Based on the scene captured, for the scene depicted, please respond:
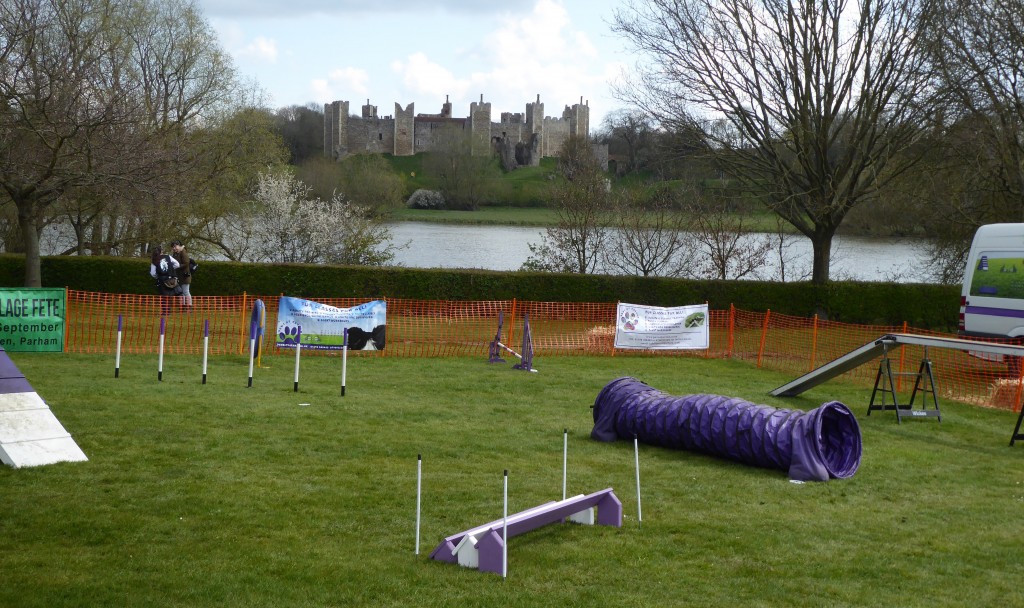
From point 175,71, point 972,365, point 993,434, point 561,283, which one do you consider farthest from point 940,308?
point 175,71

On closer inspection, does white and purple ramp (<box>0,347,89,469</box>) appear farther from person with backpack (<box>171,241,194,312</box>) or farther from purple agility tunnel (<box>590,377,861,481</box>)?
person with backpack (<box>171,241,194,312</box>)

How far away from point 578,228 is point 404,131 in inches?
4007

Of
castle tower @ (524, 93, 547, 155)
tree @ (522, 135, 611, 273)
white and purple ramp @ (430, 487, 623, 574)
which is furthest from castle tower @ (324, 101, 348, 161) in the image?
white and purple ramp @ (430, 487, 623, 574)

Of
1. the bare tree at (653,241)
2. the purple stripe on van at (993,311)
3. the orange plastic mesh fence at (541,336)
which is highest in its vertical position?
the bare tree at (653,241)

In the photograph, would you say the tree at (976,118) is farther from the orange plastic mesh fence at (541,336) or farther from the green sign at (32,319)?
the green sign at (32,319)

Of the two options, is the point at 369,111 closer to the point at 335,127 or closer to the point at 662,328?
the point at 335,127

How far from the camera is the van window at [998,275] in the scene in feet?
60.7

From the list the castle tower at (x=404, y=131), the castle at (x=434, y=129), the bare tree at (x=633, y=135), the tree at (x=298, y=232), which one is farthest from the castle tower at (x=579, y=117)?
the tree at (x=298, y=232)

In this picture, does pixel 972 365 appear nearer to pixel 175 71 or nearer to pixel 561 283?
pixel 561 283

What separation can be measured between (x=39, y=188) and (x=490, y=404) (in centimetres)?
1727

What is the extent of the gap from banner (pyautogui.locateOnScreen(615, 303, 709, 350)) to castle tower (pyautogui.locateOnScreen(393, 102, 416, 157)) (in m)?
115

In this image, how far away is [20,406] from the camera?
10234mm

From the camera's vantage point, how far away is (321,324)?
61.6 feet

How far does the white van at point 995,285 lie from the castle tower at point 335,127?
106 m
